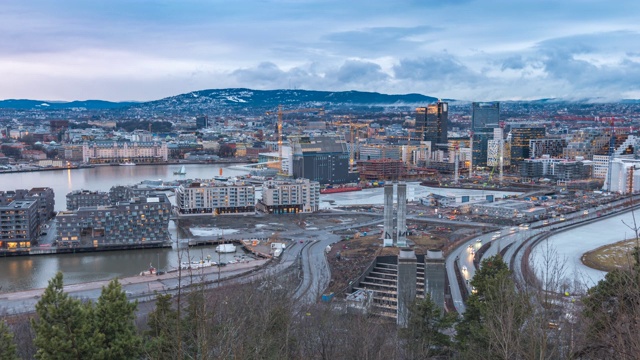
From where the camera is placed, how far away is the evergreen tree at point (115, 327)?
2.07m

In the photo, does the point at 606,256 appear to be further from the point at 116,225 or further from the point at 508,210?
the point at 116,225

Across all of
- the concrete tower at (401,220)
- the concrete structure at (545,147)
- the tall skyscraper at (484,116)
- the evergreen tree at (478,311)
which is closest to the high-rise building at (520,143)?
the concrete structure at (545,147)

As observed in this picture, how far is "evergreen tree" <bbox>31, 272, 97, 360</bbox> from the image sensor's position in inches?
77.3

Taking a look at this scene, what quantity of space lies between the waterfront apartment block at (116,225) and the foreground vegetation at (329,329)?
3269 mm

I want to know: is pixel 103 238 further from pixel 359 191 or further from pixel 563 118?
pixel 563 118

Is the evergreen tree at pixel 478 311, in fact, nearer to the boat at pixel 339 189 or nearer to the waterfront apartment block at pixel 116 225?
the waterfront apartment block at pixel 116 225

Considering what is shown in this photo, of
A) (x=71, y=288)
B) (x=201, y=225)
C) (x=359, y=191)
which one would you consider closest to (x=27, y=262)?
(x=71, y=288)

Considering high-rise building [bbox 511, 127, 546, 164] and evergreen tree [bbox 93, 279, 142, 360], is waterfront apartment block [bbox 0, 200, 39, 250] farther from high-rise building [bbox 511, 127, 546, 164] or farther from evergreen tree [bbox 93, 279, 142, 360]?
high-rise building [bbox 511, 127, 546, 164]

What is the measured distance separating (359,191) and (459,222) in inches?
180

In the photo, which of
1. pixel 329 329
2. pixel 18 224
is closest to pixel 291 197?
pixel 18 224

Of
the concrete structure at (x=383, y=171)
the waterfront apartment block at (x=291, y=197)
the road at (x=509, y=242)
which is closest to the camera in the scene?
the road at (x=509, y=242)

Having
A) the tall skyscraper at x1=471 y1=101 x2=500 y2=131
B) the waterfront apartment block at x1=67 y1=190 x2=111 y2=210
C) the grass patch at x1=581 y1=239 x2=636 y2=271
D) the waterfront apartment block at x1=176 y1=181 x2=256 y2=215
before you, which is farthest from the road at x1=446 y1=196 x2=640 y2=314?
the tall skyscraper at x1=471 y1=101 x2=500 y2=131

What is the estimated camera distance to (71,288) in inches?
215

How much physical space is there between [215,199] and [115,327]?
7.92 m
